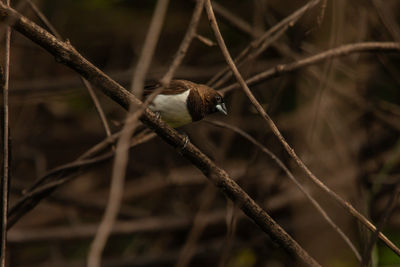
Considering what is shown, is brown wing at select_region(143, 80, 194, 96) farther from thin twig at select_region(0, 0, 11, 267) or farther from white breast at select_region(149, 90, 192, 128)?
thin twig at select_region(0, 0, 11, 267)

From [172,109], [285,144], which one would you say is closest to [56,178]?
[172,109]

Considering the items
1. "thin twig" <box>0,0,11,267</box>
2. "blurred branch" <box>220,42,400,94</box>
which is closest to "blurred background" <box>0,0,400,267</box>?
"blurred branch" <box>220,42,400,94</box>

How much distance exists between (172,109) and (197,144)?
1.80m

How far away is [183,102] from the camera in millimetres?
2908

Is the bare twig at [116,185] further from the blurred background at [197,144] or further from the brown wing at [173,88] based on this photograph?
the blurred background at [197,144]

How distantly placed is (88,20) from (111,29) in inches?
9.2

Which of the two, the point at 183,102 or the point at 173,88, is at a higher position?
the point at 173,88

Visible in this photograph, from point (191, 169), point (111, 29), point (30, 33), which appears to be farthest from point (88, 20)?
point (30, 33)

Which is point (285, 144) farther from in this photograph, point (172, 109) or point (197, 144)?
point (197, 144)

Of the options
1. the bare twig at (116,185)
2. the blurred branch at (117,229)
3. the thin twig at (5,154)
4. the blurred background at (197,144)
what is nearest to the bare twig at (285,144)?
the bare twig at (116,185)

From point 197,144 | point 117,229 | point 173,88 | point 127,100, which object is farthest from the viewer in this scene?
point 197,144

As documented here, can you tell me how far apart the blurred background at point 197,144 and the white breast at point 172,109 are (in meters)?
0.68

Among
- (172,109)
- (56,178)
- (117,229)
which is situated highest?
(172,109)

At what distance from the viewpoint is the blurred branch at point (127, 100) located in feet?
5.54
